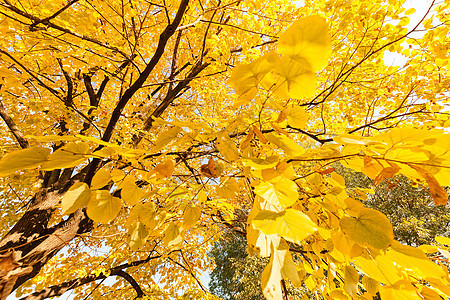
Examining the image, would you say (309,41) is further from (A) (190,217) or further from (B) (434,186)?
(A) (190,217)

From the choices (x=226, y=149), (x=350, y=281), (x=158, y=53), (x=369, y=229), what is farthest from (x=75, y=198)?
(x=158, y=53)

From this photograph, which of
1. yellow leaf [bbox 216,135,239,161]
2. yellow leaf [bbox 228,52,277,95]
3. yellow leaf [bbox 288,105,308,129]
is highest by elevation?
yellow leaf [bbox 288,105,308,129]

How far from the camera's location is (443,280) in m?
0.52

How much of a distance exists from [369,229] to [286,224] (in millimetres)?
243

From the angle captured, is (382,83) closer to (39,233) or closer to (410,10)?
(410,10)

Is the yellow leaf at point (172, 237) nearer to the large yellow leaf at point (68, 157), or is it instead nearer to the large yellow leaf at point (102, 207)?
the large yellow leaf at point (102, 207)

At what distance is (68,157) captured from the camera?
470mm

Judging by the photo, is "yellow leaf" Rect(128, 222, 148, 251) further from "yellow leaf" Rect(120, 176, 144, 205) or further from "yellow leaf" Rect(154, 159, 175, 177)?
"yellow leaf" Rect(154, 159, 175, 177)

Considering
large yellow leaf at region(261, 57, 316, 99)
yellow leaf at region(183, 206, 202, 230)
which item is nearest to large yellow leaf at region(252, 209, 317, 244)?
large yellow leaf at region(261, 57, 316, 99)

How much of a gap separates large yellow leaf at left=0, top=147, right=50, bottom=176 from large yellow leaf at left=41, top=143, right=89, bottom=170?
15 mm

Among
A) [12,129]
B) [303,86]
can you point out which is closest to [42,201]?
[12,129]

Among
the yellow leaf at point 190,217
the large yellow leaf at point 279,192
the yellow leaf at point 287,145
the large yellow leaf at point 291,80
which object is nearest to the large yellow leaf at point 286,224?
the large yellow leaf at point 279,192

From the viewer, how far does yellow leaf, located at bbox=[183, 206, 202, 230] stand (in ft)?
2.18

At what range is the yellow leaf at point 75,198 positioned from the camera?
0.50 metres
